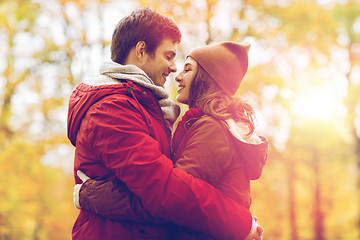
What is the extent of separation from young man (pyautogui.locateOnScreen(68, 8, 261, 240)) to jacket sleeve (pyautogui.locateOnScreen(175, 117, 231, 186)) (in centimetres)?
8

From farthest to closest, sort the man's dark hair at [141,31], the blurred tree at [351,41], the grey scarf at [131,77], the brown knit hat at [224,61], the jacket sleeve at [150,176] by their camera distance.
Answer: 1. the blurred tree at [351,41]
2. the brown knit hat at [224,61]
3. the man's dark hair at [141,31]
4. the grey scarf at [131,77]
5. the jacket sleeve at [150,176]

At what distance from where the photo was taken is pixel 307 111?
1377cm

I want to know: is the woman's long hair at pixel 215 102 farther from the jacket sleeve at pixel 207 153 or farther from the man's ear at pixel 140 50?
the man's ear at pixel 140 50

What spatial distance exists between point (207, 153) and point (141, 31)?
3.09 feet

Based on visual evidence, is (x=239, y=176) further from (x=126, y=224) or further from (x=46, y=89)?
(x=46, y=89)

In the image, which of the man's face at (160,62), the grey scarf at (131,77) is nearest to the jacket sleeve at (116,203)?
the grey scarf at (131,77)

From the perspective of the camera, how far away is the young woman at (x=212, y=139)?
211 centimetres

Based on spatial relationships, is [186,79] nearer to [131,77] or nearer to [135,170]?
[131,77]

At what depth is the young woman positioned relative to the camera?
211cm

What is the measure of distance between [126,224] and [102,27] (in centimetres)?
842

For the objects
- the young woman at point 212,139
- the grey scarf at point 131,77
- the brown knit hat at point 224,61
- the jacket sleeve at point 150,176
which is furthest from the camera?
the brown knit hat at point 224,61

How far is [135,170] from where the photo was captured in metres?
1.95

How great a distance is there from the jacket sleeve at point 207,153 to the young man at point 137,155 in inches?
3.0

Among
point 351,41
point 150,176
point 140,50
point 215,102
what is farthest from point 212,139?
point 351,41
